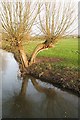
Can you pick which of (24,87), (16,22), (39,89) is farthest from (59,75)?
(16,22)

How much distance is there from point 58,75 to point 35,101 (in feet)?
15.2

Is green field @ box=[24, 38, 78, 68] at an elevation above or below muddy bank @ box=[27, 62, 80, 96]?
above

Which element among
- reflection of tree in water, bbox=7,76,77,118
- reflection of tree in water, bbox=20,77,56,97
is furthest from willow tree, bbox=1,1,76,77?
reflection of tree in water, bbox=7,76,77,118

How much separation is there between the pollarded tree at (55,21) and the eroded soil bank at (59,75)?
263 cm

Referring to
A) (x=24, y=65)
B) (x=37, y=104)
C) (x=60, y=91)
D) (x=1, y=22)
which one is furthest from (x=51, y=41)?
(x=37, y=104)

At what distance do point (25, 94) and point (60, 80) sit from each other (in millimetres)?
3444

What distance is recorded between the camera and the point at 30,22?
2098cm

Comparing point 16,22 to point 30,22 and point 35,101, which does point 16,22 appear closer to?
point 30,22

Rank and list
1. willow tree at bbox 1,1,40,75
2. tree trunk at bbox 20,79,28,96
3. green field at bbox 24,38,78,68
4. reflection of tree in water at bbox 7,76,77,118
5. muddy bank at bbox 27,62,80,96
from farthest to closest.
Result: green field at bbox 24,38,78,68 < willow tree at bbox 1,1,40,75 < muddy bank at bbox 27,62,80,96 < tree trunk at bbox 20,79,28,96 < reflection of tree in water at bbox 7,76,77,118

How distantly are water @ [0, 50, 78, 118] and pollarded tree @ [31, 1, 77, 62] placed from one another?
5.27 metres

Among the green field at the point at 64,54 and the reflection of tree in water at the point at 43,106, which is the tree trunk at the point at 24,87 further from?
the green field at the point at 64,54

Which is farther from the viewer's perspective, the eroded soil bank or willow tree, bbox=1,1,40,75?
willow tree, bbox=1,1,40,75

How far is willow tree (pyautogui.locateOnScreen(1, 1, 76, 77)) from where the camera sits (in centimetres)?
2025

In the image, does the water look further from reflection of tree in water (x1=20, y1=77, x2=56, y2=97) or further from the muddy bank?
the muddy bank
